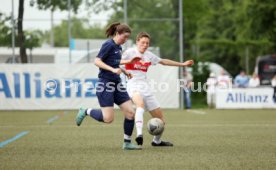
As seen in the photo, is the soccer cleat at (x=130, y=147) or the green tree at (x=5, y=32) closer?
the soccer cleat at (x=130, y=147)

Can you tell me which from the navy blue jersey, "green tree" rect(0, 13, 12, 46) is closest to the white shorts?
the navy blue jersey

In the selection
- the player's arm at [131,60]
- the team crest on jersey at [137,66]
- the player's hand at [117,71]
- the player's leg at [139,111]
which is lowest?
the player's leg at [139,111]

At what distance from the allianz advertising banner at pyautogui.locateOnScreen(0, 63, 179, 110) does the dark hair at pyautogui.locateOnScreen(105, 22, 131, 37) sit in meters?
16.3

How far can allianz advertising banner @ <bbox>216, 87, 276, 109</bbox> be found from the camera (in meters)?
29.6

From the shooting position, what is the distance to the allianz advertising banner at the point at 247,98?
97.0 ft

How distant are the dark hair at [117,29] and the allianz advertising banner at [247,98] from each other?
18.6m

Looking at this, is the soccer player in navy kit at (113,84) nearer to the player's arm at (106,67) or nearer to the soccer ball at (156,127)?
the player's arm at (106,67)

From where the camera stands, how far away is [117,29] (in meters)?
11.3

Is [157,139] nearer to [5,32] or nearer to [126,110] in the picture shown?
[126,110]

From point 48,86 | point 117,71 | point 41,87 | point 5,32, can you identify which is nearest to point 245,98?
point 48,86

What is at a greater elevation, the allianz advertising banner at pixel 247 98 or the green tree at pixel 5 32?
the green tree at pixel 5 32

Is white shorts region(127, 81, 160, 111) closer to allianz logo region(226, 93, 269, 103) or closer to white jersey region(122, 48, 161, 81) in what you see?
white jersey region(122, 48, 161, 81)

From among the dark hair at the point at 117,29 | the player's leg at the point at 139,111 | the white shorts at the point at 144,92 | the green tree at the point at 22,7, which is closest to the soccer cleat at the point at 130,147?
the player's leg at the point at 139,111

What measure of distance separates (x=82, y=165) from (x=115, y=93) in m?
2.74
